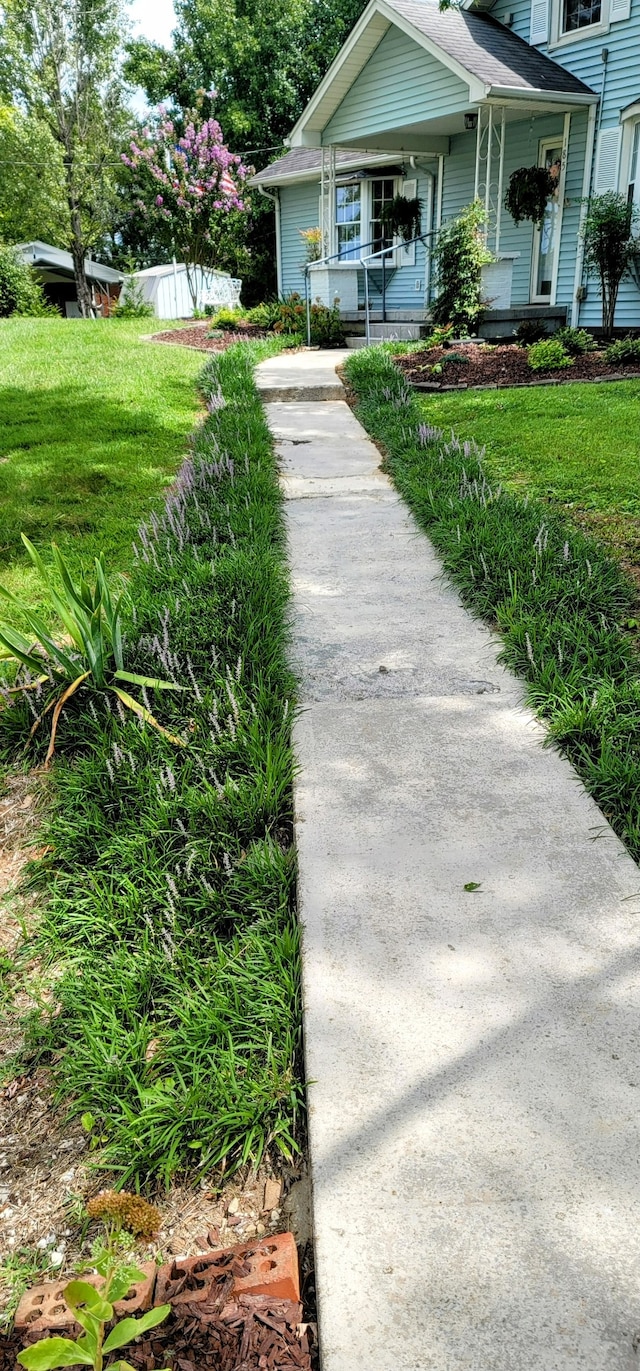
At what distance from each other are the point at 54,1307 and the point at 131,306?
23.4 meters

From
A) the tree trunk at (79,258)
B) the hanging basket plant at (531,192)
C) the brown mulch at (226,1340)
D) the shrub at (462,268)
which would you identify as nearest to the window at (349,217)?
the hanging basket plant at (531,192)

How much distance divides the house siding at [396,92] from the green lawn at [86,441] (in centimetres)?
523

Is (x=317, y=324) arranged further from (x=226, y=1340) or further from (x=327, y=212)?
(x=226, y=1340)

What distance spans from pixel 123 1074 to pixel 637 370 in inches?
363

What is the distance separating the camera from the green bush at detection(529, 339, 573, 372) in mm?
9602

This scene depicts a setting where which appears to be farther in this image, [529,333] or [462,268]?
[462,268]

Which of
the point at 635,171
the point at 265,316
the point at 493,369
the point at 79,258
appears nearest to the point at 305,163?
the point at 265,316

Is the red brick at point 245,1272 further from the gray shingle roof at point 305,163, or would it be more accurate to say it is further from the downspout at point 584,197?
the gray shingle roof at point 305,163

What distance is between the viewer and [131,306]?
22.2 m

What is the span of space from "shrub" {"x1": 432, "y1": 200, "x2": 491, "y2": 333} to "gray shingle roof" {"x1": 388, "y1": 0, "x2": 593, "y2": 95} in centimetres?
176

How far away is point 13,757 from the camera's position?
3.10 meters

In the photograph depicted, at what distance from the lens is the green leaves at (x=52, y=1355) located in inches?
45.3

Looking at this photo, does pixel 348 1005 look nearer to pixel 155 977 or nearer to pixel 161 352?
pixel 155 977

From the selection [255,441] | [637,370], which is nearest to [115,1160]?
[255,441]
